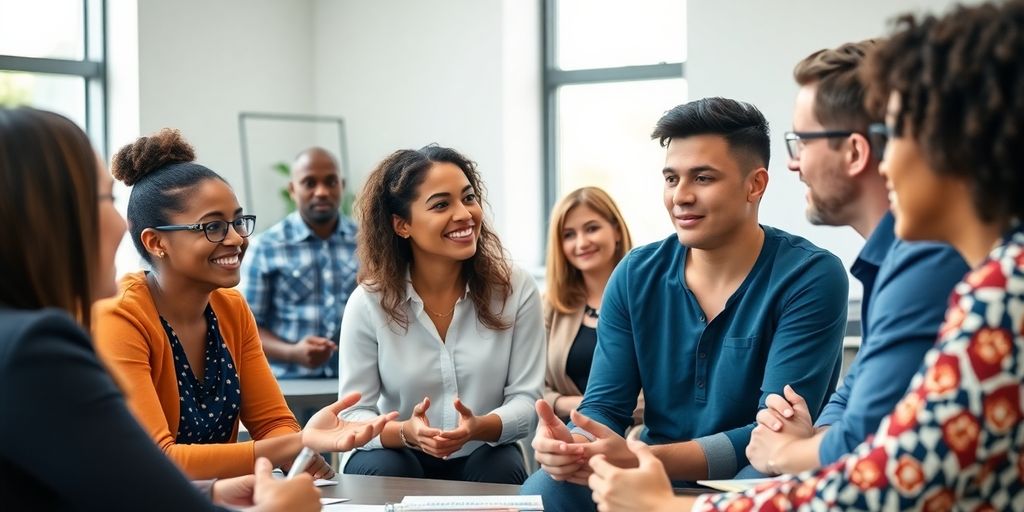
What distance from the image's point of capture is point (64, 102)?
5.65 meters

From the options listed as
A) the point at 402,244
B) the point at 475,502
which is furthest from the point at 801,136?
the point at 402,244

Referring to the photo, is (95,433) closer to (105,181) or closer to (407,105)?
(105,181)

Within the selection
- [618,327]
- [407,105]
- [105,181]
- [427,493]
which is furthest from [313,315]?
[105,181]

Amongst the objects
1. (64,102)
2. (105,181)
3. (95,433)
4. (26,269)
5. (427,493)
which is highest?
(64,102)

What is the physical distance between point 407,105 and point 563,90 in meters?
0.85

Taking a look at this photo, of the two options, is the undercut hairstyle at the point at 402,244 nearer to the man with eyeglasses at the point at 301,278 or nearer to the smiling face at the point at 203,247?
the smiling face at the point at 203,247

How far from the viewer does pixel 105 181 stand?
5.43 feet

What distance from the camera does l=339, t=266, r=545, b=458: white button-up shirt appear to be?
3.18 metres

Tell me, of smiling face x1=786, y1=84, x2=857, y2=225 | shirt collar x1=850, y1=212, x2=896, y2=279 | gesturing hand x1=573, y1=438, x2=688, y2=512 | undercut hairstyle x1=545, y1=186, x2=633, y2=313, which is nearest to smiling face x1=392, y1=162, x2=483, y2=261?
undercut hairstyle x1=545, y1=186, x2=633, y2=313

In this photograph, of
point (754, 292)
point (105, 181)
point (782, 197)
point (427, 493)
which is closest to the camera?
point (105, 181)

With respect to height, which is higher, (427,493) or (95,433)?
(95,433)

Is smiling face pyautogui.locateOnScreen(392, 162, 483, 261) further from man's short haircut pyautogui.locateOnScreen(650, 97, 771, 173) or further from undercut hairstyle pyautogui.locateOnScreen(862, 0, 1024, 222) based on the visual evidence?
undercut hairstyle pyautogui.locateOnScreen(862, 0, 1024, 222)

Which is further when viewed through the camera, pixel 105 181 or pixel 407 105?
pixel 407 105

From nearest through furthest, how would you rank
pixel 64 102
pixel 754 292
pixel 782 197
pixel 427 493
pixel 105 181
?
pixel 105 181, pixel 427 493, pixel 754 292, pixel 782 197, pixel 64 102
